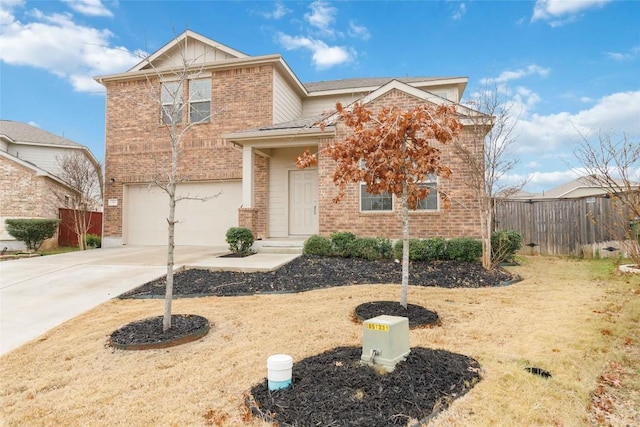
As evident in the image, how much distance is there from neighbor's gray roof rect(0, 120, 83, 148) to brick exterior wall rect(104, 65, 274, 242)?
10.5 meters

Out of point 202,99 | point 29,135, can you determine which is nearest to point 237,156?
point 202,99

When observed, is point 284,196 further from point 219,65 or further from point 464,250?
point 464,250

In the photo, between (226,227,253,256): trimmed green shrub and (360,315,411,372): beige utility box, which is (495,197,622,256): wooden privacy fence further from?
(360,315,411,372): beige utility box

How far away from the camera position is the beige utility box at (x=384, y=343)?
120 inches

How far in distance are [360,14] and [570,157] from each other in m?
7.69

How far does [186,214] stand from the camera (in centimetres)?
1353

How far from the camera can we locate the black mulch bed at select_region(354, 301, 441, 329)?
4605mm

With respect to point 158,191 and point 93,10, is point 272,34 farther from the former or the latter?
point 158,191

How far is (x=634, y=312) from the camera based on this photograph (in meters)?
5.09

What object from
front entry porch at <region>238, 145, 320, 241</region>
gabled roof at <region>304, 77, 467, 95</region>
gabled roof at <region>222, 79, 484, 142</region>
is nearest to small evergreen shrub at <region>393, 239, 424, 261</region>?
gabled roof at <region>222, 79, 484, 142</region>

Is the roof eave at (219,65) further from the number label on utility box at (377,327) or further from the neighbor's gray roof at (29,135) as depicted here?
the number label on utility box at (377,327)

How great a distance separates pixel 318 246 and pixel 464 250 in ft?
11.2

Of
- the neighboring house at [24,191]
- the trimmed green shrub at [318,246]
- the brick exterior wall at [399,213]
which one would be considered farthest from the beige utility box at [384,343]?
the neighboring house at [24,191]

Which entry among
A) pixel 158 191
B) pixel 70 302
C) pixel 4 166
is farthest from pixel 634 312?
pixel 4 166
